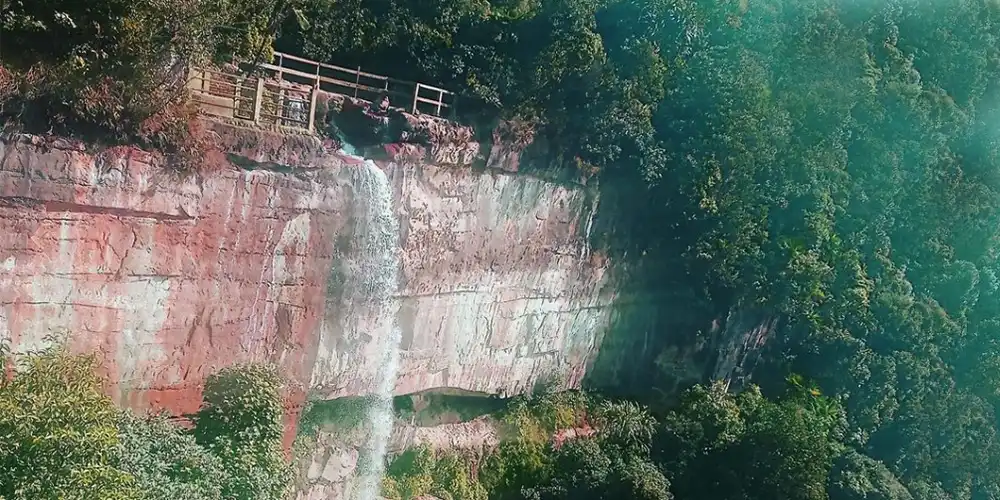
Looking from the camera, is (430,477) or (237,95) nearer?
(237,95)

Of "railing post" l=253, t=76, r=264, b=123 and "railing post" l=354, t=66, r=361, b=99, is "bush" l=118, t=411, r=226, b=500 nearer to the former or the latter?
"railing post" l=253, t=76, r=264, b=123

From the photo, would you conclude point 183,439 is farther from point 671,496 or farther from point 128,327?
point 671,496

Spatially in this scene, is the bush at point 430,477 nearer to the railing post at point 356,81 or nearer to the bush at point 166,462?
the bush at point 166,462

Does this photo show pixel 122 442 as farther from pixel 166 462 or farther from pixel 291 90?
pixel 291 90

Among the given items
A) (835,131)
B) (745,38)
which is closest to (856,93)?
(835,131)

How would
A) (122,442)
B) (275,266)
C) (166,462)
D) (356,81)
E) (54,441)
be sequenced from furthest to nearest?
(356,81) < (275,266) < (166,462) < (122,442) < (54,441)

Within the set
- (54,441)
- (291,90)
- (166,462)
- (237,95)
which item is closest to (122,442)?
(166,462)

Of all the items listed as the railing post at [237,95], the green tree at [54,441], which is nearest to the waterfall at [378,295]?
the railing post at [237,95]

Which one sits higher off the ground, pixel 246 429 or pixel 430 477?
pixel 246 429
